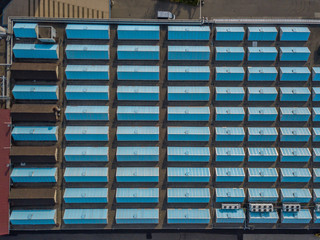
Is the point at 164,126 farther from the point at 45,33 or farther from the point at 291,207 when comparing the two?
the point at 45,33

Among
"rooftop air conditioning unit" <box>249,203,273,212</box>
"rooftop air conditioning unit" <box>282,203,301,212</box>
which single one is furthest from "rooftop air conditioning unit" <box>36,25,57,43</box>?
"rooftop air conditioning unit" <box>282,203,301,212</box>

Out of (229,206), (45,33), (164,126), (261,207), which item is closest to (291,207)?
(261,207)

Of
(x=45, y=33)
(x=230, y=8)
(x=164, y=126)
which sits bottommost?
(x=164, y=126)

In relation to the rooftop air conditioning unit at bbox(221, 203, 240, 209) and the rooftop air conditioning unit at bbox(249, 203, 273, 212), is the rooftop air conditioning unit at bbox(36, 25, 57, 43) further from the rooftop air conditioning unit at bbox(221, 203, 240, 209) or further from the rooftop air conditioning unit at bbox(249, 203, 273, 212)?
the rooftop air conditioning unit at bbox(249, 203, 273, 212)

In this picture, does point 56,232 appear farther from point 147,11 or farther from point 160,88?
point 147,11

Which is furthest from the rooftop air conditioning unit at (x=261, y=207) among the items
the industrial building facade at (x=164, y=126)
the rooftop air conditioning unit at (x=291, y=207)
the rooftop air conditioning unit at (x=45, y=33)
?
the rooftop air conditioning unit at (x=45, y=33)

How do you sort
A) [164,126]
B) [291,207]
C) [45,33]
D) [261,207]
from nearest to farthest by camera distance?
[261,207]
[291,207]
[45,33]
[164,126]

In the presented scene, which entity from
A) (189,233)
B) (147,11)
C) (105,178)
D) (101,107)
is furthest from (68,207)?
(147,11)
